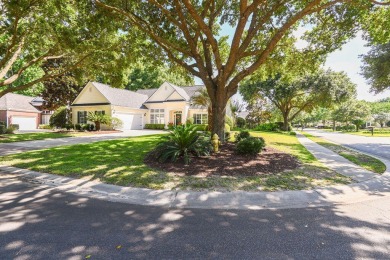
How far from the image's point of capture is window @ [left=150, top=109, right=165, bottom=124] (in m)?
30.4

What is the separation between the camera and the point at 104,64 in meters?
14.3

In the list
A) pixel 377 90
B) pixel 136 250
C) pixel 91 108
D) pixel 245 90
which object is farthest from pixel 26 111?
pixel 377 90

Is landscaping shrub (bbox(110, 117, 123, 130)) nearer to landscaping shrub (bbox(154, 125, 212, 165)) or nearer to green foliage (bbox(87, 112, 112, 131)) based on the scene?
green foliage (bbox(87, 112, 112, 131))

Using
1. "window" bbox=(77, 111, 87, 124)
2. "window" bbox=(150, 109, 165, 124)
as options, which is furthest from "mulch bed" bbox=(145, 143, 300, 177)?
"window" bbox=(77, 111, 87, 124)

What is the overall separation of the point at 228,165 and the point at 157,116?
24.9m

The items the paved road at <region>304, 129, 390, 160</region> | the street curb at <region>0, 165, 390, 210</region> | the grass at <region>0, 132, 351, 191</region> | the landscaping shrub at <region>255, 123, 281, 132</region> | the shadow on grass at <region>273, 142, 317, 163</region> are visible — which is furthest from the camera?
the landscaping shrub at <region>255, 123, 281, 132</region>

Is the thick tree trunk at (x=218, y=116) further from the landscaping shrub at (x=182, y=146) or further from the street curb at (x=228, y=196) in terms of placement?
the street curb at (x=228, y=196)

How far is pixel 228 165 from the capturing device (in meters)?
6.99

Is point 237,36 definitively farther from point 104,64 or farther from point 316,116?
point 316,116

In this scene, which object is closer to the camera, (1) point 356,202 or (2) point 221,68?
(1) point 356,202

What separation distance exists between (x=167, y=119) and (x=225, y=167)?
23.4 metres

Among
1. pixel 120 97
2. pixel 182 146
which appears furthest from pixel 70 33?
pixel 120 97

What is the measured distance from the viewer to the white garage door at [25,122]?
30969mm

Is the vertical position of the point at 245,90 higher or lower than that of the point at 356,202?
higher
